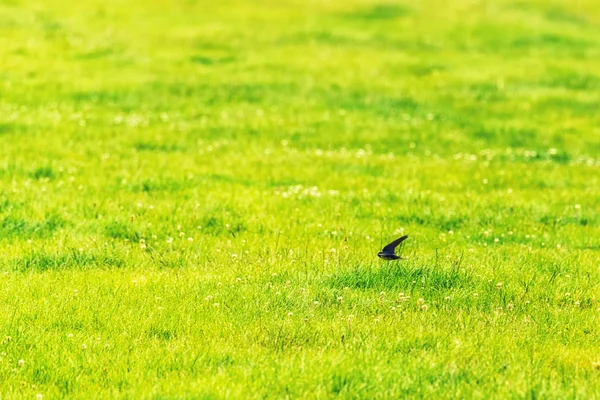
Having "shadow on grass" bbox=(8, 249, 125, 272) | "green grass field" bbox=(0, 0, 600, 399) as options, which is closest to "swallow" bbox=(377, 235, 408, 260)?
"green grass field" bbox=(0, 0, 600, 399)

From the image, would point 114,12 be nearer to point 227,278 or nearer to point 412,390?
point 227,278

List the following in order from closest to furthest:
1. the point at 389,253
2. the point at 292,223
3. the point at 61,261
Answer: the point at 389,253 → the point at 61,261 → the point at 292,223

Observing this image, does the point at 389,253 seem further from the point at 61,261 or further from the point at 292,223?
the point at 61,261

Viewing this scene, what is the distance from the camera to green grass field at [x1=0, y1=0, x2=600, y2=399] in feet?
22.4

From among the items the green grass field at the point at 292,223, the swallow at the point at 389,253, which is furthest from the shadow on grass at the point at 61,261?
the swallow at the point at 389,253

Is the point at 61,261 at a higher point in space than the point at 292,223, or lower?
higher

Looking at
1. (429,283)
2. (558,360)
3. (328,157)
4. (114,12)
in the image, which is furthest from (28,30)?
(558,360)

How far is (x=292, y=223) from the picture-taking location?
11.4 metres

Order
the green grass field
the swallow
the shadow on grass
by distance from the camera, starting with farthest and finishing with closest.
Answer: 1. the shadow on grass
2. the swallow
3. the green grass field

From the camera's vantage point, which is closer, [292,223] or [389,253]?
[389,253]

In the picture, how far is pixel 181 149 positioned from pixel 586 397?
11.6 metres

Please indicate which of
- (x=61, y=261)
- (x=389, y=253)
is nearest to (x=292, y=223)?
(x=389, y=253)

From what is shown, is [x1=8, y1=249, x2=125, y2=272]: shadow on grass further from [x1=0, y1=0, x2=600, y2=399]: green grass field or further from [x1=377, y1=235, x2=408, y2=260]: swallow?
[x1=377, y1=235, x2=408, y2=260]: swallow

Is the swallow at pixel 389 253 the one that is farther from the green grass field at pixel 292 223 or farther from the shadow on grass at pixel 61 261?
the shadow on grass at pixel 61 261
